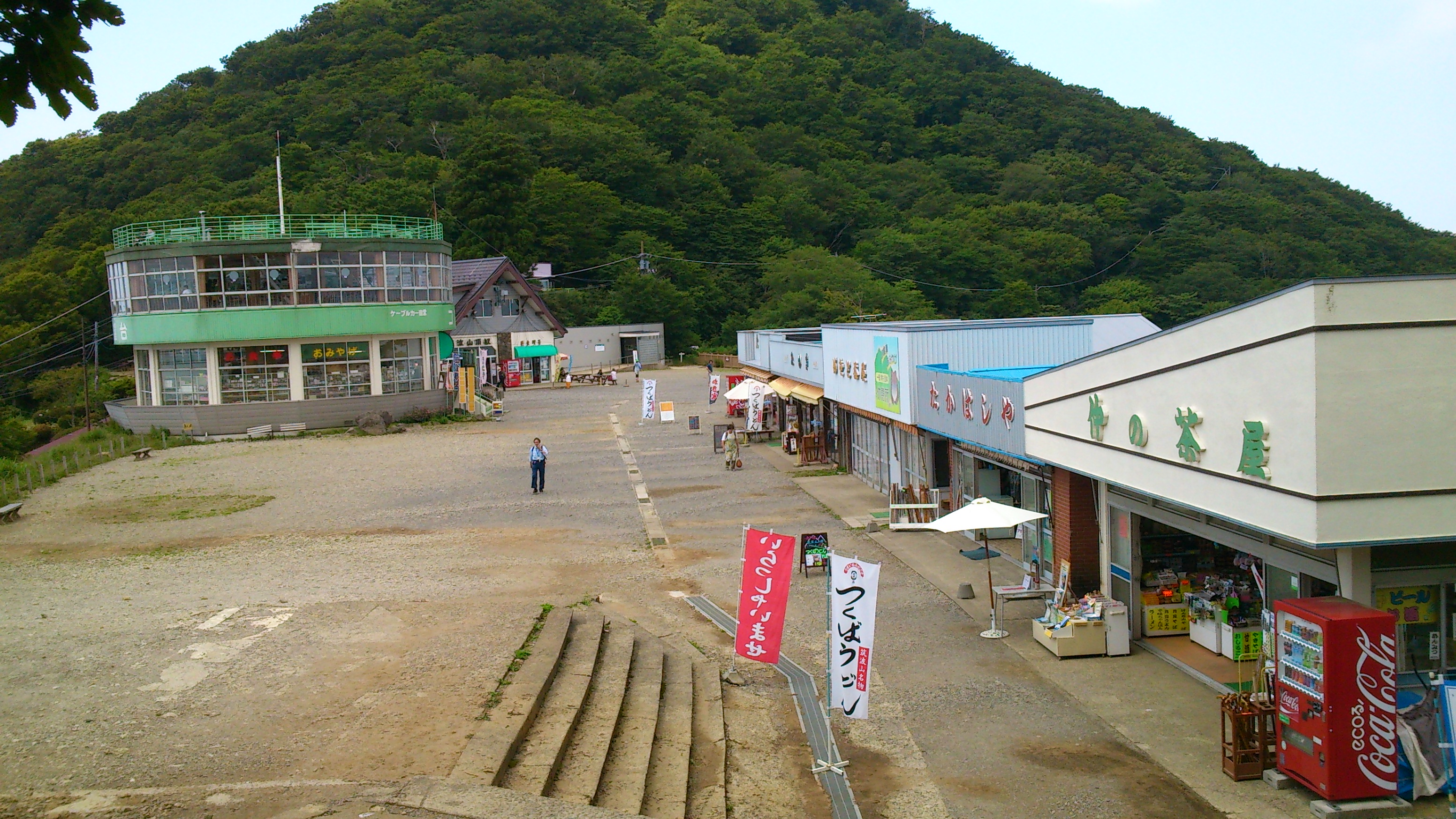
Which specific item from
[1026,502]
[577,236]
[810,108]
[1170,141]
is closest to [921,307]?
[577,236]

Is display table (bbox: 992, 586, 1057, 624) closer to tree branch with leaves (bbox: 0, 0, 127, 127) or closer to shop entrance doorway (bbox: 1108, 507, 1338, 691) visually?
shop entrance doorway (bbox: 1108, 507, 1338, 691)

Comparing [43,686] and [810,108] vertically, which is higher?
[810,108]

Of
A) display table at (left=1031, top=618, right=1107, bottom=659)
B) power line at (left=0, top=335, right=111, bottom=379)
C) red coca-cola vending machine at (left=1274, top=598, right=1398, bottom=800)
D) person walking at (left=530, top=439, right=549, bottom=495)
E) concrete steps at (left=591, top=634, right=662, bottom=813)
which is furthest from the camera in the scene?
power line at (left=0, top=335, right=111, bottom=379)

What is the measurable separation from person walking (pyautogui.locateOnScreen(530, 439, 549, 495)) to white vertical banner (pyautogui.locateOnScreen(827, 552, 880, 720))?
16.0 meters

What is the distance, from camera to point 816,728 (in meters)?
10.2

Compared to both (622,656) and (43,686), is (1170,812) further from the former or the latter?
(43,686)

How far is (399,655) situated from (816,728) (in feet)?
14.5

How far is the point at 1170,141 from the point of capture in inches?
4508

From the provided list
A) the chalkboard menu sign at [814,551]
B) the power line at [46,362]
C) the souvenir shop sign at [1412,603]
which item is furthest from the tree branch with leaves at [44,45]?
the power line at [46,362]

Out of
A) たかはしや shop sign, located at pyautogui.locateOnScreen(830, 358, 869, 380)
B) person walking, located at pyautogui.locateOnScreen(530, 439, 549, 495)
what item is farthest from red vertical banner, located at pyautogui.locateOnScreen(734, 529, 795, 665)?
person walking, located at pyautogui.locateOnScreen(530, 439, 549, 495)

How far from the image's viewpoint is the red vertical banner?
10.7 meters

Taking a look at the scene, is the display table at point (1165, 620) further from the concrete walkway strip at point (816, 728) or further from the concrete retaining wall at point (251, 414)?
the concrete retaining wall at point (251, 414)

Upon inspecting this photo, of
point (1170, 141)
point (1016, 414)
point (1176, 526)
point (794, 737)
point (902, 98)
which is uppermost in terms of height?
point (902, 98)

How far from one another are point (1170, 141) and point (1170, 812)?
11991 centimetres
